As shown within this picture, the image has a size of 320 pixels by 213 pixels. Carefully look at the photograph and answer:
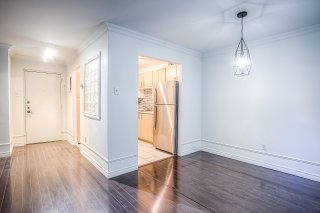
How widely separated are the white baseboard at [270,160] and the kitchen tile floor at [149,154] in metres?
1.25

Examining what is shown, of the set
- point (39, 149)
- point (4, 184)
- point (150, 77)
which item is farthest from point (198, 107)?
point (39, 149)

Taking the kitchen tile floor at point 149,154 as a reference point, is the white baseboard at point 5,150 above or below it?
above

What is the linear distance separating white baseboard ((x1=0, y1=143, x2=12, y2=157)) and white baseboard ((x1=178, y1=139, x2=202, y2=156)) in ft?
13.2

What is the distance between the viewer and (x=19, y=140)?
5023 millimetres

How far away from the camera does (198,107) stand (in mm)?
4590

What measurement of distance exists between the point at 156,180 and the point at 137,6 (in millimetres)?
2644

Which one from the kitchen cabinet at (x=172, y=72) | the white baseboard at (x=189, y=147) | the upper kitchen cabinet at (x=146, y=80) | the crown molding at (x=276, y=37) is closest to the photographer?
the crown molding at (x=276, y=37)

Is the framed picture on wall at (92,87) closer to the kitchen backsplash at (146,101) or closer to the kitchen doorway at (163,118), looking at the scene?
the kitchen doorway at (163,118)

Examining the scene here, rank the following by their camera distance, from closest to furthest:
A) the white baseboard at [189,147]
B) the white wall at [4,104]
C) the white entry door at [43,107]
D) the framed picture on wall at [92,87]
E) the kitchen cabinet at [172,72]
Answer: the framed picture on wall at [92,87]
the white wall at [4,104]
the white baseboard at [189,147]
the kitchen cabinet at [172,72]
the white entry door at [43,107]

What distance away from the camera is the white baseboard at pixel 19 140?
4.96 metres

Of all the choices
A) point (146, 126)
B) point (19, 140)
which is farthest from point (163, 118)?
point (19, 140)

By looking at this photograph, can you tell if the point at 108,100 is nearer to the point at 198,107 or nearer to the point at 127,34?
the point at 127,34

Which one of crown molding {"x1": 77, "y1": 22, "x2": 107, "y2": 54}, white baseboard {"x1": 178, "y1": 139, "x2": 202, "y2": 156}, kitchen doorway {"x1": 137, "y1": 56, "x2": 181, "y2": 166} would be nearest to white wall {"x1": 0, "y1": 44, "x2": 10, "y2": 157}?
crown molding {"x1": 77, "y1": 22, "x2": 107, "y2": 54}

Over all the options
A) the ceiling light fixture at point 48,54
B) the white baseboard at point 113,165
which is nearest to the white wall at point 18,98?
the ceiling light fixture at point 48,54
